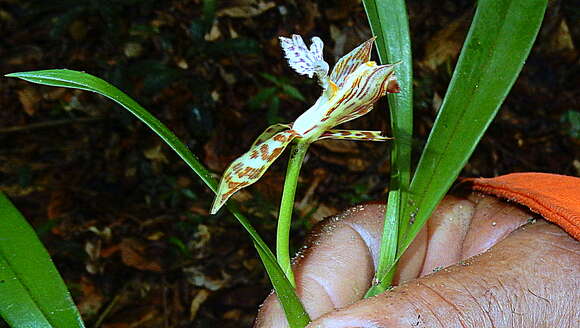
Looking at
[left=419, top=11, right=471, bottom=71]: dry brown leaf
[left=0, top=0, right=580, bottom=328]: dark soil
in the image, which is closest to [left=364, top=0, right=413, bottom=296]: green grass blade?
[left=0, top=0, right=580, bottom=328]: dark soil

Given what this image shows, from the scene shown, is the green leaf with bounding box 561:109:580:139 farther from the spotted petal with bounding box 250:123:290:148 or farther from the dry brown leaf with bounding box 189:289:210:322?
the spotted petal with bounding box 250:123:290:148

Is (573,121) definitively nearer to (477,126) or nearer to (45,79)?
(477,126)

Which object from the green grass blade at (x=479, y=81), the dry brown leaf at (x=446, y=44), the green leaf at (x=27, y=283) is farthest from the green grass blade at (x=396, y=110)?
the dry brown leaf at (x=446, y=44)

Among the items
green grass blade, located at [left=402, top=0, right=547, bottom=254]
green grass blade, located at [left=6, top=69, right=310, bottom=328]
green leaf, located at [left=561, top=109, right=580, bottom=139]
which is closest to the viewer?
green grass blade, located at [left=6, top=69, right=310, bottom=328]

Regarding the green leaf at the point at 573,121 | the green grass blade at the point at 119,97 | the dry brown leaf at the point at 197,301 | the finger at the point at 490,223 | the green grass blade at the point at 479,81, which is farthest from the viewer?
the green leaf at the point at 573,121

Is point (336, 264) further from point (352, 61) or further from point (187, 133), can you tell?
point (187, 133)

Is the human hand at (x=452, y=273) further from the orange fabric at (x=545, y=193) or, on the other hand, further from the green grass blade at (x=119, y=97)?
the green grass blade at (x=119, y=97)

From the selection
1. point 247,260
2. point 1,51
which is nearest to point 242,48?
point 247,260
